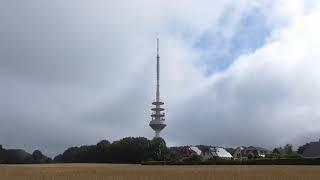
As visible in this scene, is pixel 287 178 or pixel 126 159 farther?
pixel 126 159

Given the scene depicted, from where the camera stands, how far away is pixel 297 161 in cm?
9450

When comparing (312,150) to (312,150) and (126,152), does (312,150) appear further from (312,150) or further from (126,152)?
(126,152)

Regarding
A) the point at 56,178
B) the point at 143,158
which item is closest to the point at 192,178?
the point at 56,178

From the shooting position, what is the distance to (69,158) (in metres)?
179

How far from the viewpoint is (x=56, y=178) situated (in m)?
51.0

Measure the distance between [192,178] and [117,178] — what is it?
20.8ft

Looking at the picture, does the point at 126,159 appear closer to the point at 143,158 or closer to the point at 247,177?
the point at 143,158

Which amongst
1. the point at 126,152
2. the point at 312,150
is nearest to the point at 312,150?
the point at 312,150

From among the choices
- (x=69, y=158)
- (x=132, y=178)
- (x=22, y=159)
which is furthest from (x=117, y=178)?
(x=69, y=158)

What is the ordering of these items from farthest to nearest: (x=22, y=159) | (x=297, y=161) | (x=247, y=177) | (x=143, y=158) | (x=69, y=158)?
(x=69, y=158), (x=143, y=158), (x=22, y=159), (x=297, y=161), (x=247, y=177)

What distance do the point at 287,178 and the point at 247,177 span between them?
10.4 feet

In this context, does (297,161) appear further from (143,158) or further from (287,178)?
(143,158)

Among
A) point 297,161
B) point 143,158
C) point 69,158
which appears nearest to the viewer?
point 297,161

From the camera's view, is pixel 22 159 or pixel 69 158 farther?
pixel 69 158
